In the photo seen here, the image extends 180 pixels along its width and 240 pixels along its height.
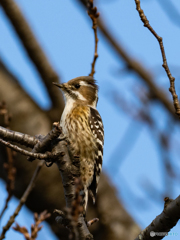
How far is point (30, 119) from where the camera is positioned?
718 centimetres

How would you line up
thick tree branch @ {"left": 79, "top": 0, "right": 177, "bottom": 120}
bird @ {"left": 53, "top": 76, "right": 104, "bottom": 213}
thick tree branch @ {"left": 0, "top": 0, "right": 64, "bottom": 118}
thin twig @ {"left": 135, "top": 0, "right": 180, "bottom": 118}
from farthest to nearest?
thick tree branch @ {"left": 79, "top": 0, "right": 177, "bottom": 120} < thick tree branch @ {"left": 0, "top": 0, "right": 64, "bottom": 118} < bird @ {"left": 53, "top": 76, "right": 104, "bottom": 213} < thin twig @ {"left": 135, "top": 0, "right": 180, "bottom": 118}

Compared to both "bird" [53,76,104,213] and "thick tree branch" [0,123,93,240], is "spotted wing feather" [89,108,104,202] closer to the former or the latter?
"bird" [53,76,104,213]

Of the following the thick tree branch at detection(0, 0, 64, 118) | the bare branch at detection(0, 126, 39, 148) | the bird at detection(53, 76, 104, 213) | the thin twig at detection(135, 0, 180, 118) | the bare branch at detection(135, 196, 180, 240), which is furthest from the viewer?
the thick tree branch at detection(0, 0, 64, 118)

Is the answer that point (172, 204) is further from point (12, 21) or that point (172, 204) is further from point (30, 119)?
point (12, 21)

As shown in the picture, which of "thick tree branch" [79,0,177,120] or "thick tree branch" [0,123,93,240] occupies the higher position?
"thick tree branch" [79,0,177,120]

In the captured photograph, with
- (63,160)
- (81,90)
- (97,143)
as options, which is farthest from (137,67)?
(63,160)

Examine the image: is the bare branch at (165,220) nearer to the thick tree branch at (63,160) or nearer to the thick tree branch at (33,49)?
the thick tree branch at (63,160)

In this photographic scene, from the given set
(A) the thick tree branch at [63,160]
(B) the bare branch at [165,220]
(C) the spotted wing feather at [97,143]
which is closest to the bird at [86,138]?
(C) the spotted wing feather at [97,143]

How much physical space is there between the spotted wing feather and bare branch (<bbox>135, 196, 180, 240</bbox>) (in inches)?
88.8

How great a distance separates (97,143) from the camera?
18.7ft

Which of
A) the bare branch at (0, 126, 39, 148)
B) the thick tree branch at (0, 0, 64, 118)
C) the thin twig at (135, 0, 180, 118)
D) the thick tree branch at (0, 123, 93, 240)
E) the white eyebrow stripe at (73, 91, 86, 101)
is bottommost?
the thick tree branch at (0, 123, 93, 240)

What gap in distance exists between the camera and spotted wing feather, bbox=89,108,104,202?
5.60 meters

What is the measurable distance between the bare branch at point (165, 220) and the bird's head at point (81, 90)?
3.45 metres

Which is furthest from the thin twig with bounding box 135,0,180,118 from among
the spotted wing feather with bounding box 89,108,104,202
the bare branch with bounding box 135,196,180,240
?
the spotted wing feather with bounding box 89,108,104,202
